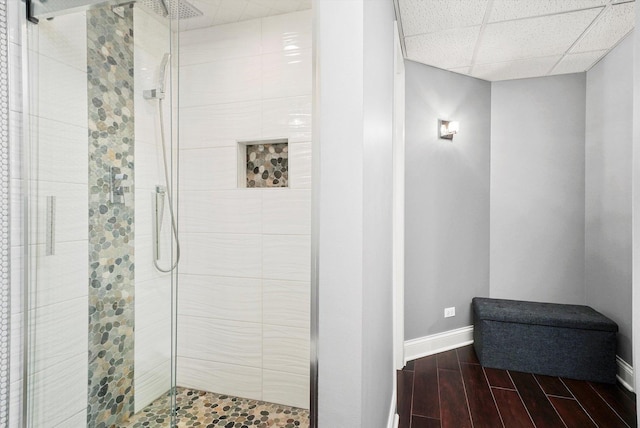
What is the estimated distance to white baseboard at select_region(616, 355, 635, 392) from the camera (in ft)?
7.93

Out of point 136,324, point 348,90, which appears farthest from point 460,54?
point 136,324

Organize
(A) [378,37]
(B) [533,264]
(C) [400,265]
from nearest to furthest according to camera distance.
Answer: (A) [378,37], (C) [400,265], (B) [533,264]

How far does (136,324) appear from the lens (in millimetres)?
1072

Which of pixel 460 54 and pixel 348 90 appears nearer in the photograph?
pixel 348 90

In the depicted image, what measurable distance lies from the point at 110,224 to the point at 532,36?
9.45ft

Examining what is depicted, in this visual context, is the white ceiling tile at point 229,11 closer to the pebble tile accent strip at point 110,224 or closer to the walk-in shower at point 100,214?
the walk-in shower at point 100,214

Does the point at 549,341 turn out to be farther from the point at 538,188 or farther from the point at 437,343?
the point at 538,188

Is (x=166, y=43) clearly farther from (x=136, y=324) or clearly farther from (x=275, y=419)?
(x=275, y=419)

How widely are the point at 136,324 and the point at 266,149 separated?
148cm

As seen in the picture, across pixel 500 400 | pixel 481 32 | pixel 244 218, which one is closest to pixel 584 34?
pixel 481 32

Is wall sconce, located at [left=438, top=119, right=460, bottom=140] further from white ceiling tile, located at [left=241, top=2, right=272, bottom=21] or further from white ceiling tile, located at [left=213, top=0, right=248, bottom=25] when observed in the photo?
white ceiling tile, located at [left=213, top=0, right=248, bottom=25]

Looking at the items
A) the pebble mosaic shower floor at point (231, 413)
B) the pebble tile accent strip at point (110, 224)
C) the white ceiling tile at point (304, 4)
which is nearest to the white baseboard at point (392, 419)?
the pebble mosaic shower floor at point (231, 413)

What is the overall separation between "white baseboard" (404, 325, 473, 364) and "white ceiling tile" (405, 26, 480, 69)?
7.65 feet

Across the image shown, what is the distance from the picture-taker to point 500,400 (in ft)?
7.52
